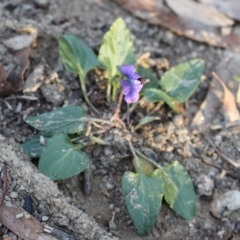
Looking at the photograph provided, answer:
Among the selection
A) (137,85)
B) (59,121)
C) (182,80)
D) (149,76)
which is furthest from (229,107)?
(59,121)

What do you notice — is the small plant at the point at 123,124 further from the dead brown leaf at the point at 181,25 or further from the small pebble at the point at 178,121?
the dead brown leaf at the point at 181,25

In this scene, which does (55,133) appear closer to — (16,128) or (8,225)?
(16,128)

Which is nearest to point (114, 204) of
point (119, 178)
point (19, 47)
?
point (119, 178)

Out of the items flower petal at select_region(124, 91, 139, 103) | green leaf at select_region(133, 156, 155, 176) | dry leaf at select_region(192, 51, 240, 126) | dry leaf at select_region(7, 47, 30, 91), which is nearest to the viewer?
flower petal at select_region(124, 91, 139, 103)

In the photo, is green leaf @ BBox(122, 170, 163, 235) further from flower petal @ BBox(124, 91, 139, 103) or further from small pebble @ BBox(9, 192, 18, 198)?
small pebble @ BBox(9, 192, 18, 198)

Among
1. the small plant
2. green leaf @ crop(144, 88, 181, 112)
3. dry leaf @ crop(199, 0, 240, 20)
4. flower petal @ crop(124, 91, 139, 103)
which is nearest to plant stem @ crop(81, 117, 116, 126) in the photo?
the small plant

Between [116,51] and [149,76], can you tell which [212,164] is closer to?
[149,76]

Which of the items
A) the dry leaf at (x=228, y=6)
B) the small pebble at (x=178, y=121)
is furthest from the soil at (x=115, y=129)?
the dry leaf at (x=228, y=6)
